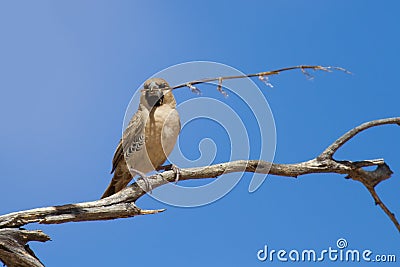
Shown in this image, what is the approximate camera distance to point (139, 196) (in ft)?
17.4

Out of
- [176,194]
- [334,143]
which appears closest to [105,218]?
[176,194]

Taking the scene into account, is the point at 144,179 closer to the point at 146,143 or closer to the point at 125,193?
the point at 125,193

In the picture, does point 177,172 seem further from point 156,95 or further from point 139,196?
point 156,95

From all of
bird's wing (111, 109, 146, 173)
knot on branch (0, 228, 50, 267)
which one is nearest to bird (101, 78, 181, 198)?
bird's wing (111, 109, 146, 173)

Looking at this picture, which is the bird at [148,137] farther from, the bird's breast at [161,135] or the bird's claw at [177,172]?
the bird's claw at [177,172]

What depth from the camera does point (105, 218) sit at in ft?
16.6

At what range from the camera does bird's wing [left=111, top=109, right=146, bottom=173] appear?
6.07 m

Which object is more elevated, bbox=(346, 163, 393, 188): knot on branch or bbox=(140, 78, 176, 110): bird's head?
bbox=(140, 78, 176, 110): bird's head

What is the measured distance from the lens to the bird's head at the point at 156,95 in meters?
6.21

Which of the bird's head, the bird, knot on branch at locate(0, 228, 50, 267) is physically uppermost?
the bird's head

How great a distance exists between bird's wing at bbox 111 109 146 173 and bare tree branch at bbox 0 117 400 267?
2.28ft

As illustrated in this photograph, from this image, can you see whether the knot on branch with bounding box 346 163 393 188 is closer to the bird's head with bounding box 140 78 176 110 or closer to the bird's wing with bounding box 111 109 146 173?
the bird's head with bounding box 140 78 176 110

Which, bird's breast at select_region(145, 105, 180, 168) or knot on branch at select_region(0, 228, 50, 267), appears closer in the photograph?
knot on branch at select_region(0, 228, 50, 267)

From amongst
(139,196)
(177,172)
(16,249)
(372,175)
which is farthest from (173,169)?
(372,175)
